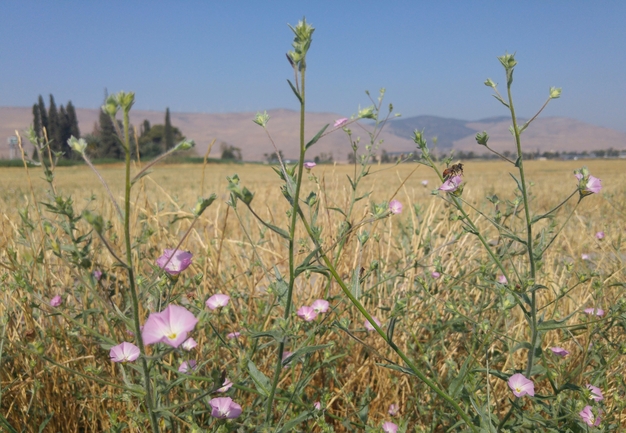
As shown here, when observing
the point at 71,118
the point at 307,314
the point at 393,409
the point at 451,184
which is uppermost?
the point at 71,118

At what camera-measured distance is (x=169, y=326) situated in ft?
2.85

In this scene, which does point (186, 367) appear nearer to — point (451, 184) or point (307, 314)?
point (307, 314)

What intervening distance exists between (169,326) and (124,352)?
1.69 feet

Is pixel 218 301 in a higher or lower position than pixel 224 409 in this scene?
higher

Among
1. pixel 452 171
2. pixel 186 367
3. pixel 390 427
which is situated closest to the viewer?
pixel 186 367

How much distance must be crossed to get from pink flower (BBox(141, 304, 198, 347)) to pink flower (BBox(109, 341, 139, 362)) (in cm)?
45

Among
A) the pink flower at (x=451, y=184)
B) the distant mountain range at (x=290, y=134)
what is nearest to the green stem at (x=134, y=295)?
the pink flower at (x=451, y=184)

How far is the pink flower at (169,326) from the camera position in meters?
0.81

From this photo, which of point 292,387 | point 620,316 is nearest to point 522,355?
point 620,316

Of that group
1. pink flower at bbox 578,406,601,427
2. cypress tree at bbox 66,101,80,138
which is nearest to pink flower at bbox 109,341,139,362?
pink flower at bbox 578,406,601,427

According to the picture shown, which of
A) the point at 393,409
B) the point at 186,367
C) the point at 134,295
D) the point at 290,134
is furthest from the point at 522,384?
the point at 290,134

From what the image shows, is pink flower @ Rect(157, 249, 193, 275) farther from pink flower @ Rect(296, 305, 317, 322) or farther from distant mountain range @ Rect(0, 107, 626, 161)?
distant mountain range @ Rect(0, 107, 626, 161)

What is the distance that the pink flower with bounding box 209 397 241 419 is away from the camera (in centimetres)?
116

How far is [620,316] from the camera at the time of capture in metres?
1.36
